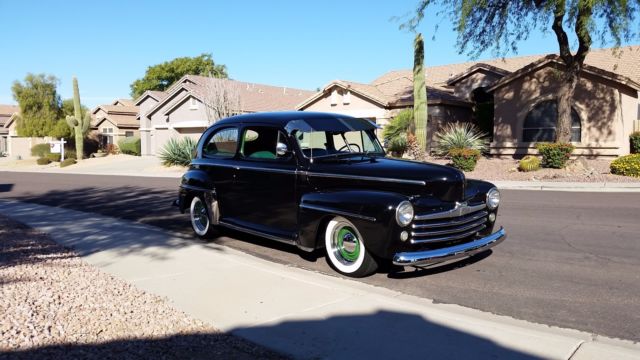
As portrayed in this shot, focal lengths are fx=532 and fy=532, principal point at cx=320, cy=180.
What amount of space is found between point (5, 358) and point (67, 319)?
84cm

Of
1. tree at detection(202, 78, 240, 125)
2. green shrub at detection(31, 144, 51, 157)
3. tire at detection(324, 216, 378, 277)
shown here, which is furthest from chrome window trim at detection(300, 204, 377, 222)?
green shrub at detection(31, 144, 51, 157)

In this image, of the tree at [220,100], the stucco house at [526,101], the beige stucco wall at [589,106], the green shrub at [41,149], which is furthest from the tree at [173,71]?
the beige stucco wall at [589,106]

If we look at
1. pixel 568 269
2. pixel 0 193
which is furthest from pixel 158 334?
pixel 0 193

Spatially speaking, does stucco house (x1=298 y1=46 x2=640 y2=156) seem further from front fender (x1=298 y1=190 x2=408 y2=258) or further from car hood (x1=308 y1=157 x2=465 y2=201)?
front fender (x1=298 y1=190 x2=408 y2=258)

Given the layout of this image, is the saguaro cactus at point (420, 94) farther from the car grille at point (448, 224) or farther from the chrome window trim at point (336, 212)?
the chrome window trim at point (336, 212)

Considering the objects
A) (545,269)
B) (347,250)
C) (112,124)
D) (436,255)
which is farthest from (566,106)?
(112,124)

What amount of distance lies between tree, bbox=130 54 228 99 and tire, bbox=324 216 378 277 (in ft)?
217

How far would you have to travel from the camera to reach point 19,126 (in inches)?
2036

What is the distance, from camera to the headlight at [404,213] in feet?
17.4

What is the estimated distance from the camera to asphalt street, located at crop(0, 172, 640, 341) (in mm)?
4863

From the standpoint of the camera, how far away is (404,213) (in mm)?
5316

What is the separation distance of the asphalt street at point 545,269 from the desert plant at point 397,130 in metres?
12.7

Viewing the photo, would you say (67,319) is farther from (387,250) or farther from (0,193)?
(0,193)

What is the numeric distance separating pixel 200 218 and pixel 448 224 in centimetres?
438
